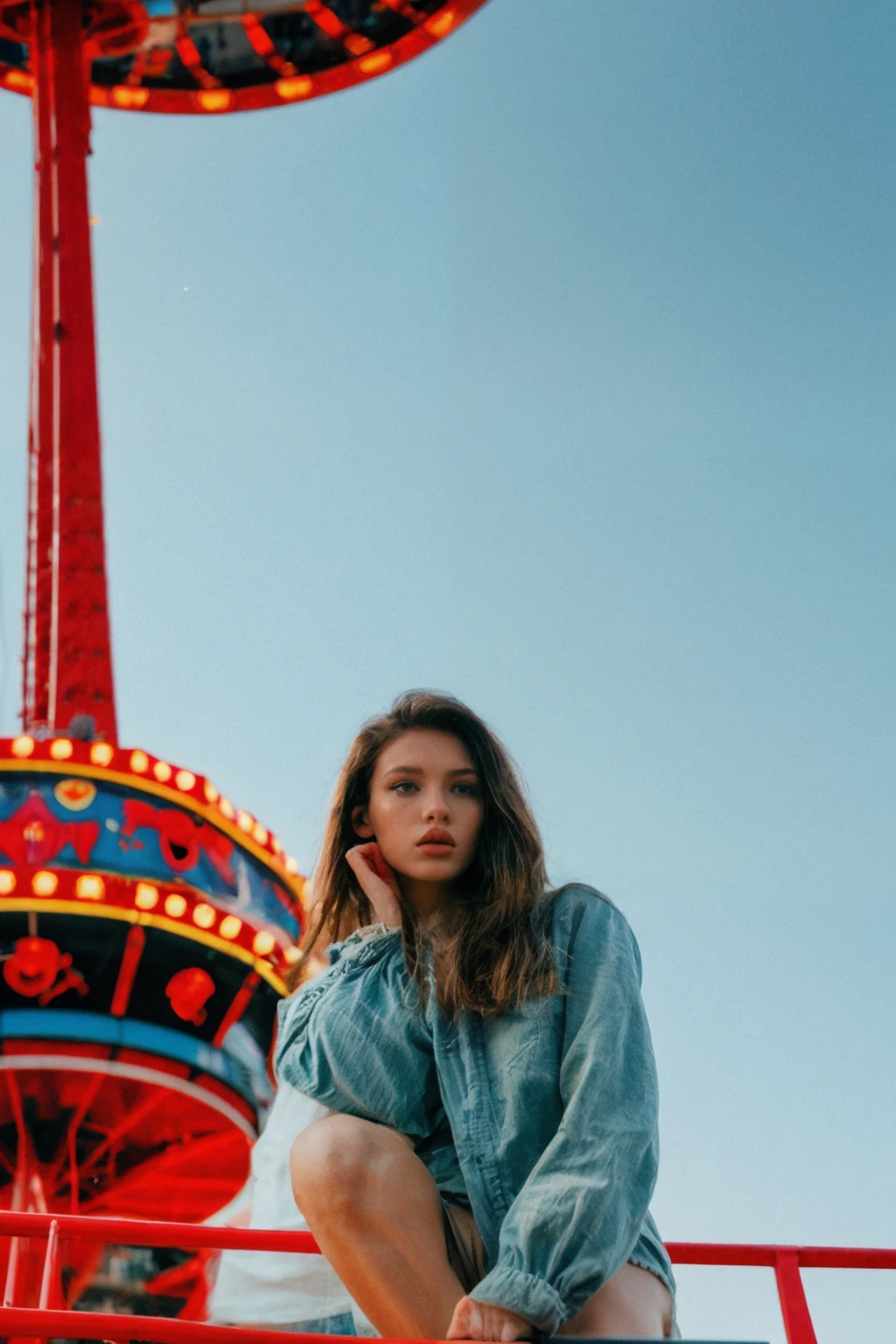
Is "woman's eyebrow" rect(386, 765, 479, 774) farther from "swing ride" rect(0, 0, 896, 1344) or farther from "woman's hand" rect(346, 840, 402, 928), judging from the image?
"swing ride" rect(0, 0, 896, 1344)

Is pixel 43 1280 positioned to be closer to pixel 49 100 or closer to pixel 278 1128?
pixel 278 1128

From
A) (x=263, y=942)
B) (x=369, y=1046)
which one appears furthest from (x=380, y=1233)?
(x=263, y=942)

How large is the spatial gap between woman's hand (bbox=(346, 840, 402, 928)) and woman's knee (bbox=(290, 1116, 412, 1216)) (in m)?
0.55

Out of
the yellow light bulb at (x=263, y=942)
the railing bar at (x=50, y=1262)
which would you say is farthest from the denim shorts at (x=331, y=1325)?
the yellow light bulb at (x=263, y=942)

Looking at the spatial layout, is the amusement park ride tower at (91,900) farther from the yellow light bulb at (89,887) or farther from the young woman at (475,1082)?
the young woman at (475,1082)

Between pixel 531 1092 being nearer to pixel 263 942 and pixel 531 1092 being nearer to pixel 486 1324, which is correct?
pixel 486 1324

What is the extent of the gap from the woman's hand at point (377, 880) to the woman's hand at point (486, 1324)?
87 cm

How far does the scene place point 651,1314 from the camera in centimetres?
274

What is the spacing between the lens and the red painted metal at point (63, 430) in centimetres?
1102

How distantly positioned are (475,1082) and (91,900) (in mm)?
6628

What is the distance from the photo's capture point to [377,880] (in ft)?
10.8

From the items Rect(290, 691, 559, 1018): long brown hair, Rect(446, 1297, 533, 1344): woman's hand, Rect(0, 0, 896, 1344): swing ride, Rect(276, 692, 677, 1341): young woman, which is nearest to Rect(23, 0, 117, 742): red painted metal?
Rect(0, 0, 896, 1344): swing ride

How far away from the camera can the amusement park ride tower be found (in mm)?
9211

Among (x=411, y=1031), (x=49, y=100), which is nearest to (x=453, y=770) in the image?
(x=411, y=1031)
